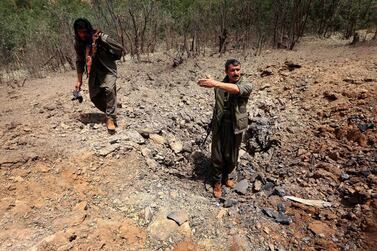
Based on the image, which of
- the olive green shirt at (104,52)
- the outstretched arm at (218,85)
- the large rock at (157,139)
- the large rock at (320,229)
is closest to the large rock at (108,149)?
the large rock at (157,139)

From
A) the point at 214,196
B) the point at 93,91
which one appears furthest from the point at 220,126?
the point at 93,91

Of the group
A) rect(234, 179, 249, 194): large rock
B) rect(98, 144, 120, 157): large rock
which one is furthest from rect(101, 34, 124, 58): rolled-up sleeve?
rect(234, 179, 249, 194): large rock

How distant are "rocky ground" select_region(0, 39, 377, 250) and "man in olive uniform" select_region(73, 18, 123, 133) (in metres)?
0.32

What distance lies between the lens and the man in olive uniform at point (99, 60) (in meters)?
3.06

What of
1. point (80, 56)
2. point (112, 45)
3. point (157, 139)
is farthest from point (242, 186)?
point (80, 56)

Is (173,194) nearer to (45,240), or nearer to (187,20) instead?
(45,240)

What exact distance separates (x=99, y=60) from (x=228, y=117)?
4.96ft

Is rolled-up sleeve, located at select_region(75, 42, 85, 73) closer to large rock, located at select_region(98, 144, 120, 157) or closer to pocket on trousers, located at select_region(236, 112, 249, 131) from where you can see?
large rock, located at select_region(98, 144, 120, 157)

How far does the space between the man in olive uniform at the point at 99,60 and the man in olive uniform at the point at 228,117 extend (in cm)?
120

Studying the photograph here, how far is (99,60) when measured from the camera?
3.17 metres

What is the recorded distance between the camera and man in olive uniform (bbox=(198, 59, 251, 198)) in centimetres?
246

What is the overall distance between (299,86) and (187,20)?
3.99m

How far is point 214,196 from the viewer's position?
2967 millimetres

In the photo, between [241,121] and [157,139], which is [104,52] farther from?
[241,121]
